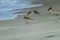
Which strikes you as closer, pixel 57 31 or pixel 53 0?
pixel 57 31

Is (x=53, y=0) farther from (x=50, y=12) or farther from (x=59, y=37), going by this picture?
(x=59, y=37)

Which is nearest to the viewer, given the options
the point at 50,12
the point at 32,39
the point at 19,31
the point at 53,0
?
the point at 32,39

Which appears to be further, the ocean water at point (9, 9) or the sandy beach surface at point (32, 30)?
the ocean water at point (9, 9)

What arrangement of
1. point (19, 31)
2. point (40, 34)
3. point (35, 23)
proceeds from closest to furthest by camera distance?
point (40, 34), point (19, 31), point (35, 23)

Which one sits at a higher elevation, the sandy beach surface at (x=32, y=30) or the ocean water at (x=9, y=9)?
the ocean water at (x=9, y=9)

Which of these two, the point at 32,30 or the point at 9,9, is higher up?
the point at 9,9

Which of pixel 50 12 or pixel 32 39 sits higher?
pixel 50 12

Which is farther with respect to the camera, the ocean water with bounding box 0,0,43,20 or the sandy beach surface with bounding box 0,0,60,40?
the ocean water with bounding box 0,0,43,20

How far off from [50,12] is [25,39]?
4359 mm

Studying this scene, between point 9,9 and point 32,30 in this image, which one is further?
point 9,9

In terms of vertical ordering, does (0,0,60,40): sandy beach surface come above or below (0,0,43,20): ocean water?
below

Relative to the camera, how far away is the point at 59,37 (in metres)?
6.43

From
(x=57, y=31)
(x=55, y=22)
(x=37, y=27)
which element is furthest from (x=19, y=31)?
(x=55, y=22)

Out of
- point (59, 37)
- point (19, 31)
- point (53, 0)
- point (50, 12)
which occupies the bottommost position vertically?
point (59, 37)
